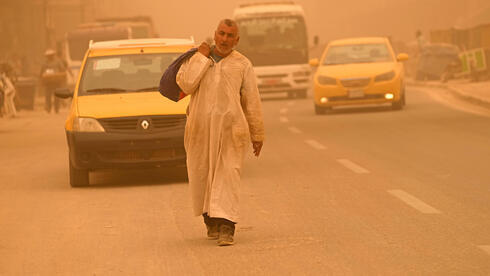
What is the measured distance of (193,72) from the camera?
29.8ft

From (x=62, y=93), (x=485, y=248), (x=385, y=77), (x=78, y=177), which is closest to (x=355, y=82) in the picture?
(x=385, y=77)

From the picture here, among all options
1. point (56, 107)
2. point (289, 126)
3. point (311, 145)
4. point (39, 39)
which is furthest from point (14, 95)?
point (39, 39)

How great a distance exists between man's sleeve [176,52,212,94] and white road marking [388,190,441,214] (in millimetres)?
2460

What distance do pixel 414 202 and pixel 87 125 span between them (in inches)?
168

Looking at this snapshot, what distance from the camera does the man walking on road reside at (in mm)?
9117

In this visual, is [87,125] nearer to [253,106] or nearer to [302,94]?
[253,106]

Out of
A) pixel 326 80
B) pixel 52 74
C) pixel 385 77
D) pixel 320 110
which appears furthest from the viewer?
pixel 52 74

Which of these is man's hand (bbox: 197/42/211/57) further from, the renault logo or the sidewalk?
the sidewalk

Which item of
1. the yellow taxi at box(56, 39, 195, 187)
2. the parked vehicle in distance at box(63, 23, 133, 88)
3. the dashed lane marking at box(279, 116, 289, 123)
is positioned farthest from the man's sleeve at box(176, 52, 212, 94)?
the parked vehicle in distance at box(63, 23, 133, 88)

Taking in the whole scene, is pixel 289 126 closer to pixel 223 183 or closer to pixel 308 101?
pixel 308 101

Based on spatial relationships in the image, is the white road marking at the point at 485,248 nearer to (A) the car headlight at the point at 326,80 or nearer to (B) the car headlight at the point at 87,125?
(B) the car headlight at the point at 87,125

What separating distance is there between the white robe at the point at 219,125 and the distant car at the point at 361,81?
1772 cm

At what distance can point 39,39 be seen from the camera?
231ft

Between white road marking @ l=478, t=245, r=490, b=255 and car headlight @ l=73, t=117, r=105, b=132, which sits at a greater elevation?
car headlight @ l=73, t=117, r=105, b=132
